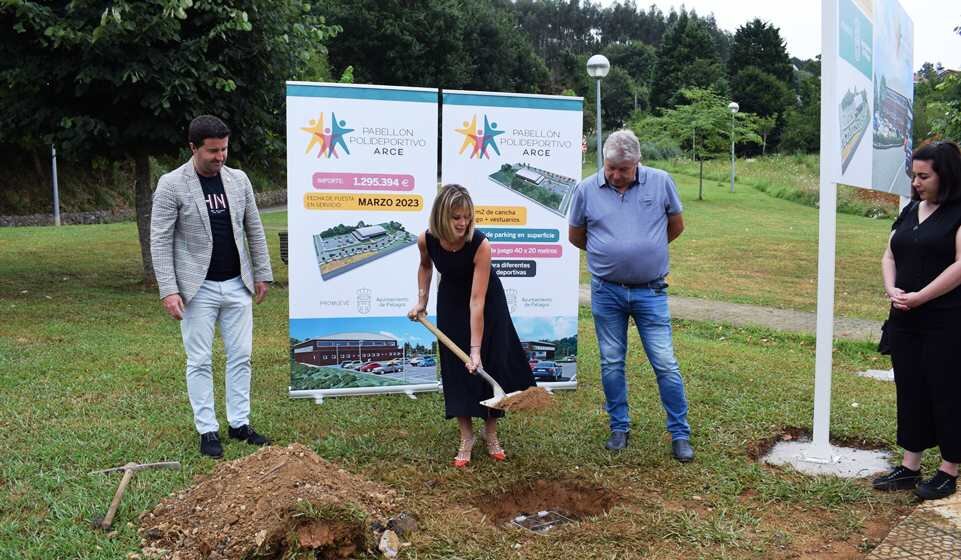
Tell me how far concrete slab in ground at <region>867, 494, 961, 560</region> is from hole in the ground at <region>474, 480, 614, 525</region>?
1327 mm

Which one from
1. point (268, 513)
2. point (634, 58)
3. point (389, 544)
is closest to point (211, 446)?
point (268, 513)

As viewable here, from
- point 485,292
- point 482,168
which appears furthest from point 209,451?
point 482,168

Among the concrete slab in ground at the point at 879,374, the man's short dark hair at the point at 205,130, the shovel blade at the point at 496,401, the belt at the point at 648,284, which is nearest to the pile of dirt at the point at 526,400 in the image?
the shovel blade at the point at 496,401

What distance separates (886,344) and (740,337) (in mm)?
5294

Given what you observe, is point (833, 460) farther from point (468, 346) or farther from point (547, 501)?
point (468, 346)

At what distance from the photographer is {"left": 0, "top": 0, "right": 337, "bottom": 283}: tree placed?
9.32 metres

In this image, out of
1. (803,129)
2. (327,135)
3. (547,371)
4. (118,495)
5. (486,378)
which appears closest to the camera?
(118,495)

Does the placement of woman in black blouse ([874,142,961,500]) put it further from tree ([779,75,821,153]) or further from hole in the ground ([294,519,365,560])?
tree ([779,75,821,153])

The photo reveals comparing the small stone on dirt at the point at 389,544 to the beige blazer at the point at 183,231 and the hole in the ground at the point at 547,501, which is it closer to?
the hole in the ground at the point at 547,501

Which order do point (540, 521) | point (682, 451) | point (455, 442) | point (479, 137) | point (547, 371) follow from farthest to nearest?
point (547, 371) → point (479, 137) → point (455, 442) → point (682, 451) → point (540, 521)

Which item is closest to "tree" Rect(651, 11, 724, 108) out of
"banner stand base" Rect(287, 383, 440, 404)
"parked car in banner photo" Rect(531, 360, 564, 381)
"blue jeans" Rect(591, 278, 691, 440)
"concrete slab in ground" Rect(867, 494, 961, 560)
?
"parked car in banner photo" Rect(531, 360, 564, 381)

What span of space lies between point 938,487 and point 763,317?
7.28 metres

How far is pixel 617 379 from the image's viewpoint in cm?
502

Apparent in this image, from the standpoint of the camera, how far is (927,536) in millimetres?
3709
